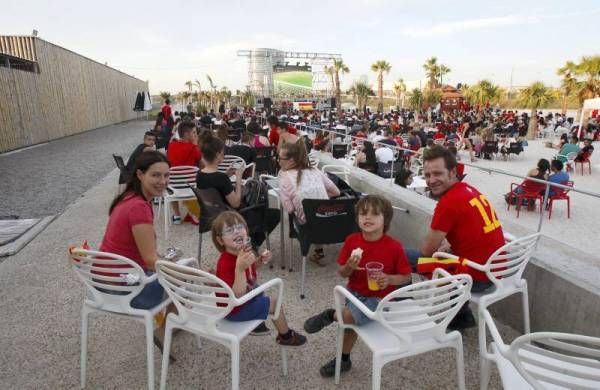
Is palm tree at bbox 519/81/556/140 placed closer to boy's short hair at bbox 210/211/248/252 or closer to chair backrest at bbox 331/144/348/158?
chair backrest at bbox 331/144/348/158

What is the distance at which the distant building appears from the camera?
1302 centimetres

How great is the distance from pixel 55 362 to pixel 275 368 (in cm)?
152

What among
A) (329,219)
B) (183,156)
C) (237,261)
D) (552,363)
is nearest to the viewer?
(552,363)

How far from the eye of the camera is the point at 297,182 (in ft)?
12.3

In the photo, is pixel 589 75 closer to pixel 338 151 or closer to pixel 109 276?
pixel 338 151

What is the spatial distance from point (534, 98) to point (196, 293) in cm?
2552

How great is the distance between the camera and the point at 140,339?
2.88m

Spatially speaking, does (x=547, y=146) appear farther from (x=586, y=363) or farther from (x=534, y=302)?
(x=586, y=363)

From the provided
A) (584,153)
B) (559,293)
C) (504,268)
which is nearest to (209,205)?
(504,268)

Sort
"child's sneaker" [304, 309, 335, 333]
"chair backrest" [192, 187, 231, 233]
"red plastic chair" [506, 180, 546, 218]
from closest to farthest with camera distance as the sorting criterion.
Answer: "child's sneaker" [304, 309, 335, 333], "chair backrest" [192, 187, 231, 233], "red plastic chair" [506, 180, 546, 218]

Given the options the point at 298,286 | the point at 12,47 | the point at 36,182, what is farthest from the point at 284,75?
the point at 298,286

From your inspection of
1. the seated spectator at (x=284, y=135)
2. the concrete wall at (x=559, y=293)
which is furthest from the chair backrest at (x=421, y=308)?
the seated spectator at (x=284, y=135)

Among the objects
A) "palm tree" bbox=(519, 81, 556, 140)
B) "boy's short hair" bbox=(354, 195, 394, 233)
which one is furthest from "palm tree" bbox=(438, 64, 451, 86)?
"boy's short hair" bbox=(354, 195, 394, 233)

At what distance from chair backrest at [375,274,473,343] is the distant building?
14468mm
